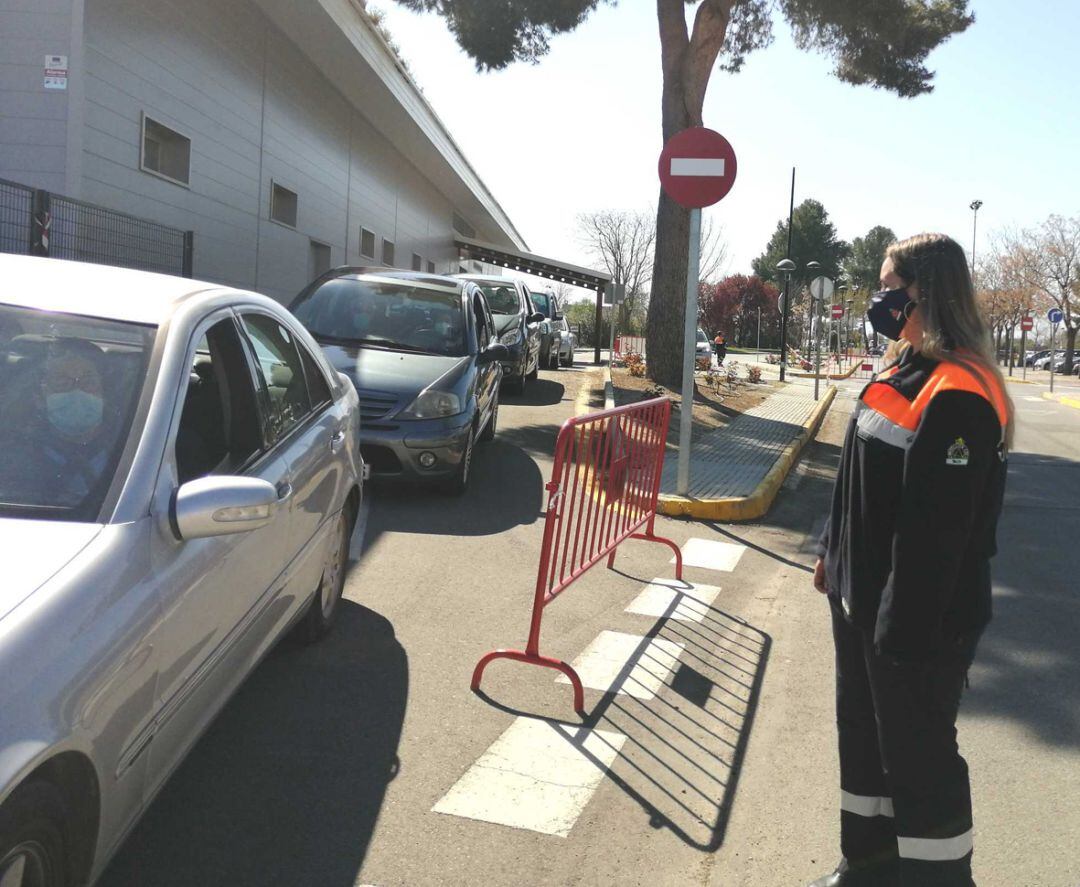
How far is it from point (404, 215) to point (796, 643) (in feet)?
80.4

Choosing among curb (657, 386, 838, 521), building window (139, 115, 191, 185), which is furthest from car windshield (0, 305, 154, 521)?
building window (139, 115, 191, 185)

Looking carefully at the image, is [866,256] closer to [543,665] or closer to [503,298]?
[503,298]

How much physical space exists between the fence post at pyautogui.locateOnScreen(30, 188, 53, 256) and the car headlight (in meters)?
4.11

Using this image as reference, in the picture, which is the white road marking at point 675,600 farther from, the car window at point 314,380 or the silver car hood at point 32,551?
the silver car hood at point 32,551

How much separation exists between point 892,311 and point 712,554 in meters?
4.89

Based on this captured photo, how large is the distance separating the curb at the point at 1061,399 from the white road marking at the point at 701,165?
22.0 metres

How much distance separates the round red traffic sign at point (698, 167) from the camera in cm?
845

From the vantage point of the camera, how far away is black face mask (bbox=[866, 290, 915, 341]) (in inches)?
110

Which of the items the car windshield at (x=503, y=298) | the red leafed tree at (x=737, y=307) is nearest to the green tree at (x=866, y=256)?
the red leafed tree at (x=737, y=307)

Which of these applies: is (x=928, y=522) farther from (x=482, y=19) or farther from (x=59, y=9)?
(x=482, y=19)

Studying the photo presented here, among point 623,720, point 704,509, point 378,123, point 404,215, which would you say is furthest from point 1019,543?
point 404,215

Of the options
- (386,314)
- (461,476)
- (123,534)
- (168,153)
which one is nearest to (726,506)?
(461,476)

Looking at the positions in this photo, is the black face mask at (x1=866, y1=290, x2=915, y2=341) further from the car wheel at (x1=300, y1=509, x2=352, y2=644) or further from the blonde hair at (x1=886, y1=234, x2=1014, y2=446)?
the car wheel at (x1=300, y1=509, x2=352, y2=644)

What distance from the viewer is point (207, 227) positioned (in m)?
14.9
